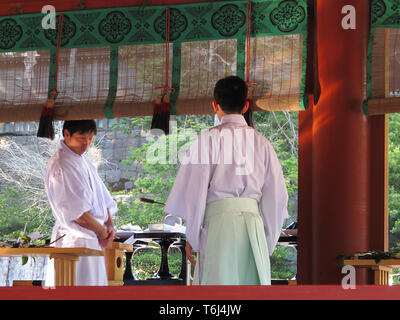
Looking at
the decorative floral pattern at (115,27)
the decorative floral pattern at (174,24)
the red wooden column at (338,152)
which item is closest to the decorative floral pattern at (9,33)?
the decorative floral pattern at (115,27)

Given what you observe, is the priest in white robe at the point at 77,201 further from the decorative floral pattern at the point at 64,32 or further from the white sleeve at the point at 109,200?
the decorative floral pattern at the point at 64,32

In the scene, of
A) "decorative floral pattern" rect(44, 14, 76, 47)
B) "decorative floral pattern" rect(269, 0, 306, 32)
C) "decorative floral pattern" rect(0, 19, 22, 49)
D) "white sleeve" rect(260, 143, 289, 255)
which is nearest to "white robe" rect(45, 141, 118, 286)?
"white sleeve" rect(260, 143, 289, 255)

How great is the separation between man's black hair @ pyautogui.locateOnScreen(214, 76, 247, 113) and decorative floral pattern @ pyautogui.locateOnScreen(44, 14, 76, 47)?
75.7 inches

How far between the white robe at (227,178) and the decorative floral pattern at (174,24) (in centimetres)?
155

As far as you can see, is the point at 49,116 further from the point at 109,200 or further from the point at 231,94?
the point at 231,94

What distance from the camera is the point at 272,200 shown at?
129 inches

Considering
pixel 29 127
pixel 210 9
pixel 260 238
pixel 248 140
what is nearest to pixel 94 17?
pixel 210 9

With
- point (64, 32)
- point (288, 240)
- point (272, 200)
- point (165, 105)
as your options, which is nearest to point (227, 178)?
point (272, 200)

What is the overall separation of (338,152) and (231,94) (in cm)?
122

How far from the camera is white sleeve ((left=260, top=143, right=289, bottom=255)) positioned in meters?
3.29

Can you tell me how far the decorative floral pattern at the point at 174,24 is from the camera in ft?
15.3

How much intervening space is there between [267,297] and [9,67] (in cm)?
420

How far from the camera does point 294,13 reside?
4516 mm

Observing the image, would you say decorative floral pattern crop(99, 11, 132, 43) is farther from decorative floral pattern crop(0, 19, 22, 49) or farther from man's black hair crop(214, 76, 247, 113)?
man's black hair crop(214, 76, 247, 113)
